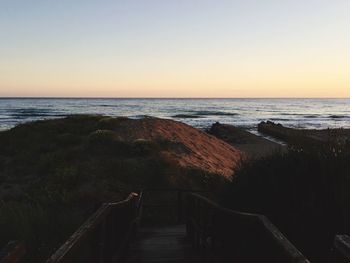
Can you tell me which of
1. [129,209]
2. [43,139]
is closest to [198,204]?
[129,209]

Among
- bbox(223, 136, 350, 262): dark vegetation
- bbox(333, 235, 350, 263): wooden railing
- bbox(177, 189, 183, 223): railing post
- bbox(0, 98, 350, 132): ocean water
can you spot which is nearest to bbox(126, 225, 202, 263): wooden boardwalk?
bbox(223, 136, 350, 262): dark vegetation

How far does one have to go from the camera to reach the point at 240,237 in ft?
17.3

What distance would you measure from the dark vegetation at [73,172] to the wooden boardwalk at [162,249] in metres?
1.35

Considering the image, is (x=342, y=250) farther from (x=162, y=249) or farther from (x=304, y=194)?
(x=162, y=249)

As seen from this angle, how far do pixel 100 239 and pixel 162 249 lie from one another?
3114 mm

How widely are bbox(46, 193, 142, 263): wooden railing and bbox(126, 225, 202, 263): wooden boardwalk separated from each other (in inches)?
15.7

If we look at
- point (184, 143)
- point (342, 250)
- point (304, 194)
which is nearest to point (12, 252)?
point (342, 250)

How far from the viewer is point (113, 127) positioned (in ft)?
75.0

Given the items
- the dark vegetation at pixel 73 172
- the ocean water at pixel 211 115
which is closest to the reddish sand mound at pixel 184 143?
the dark vegetation at pixel 73 172

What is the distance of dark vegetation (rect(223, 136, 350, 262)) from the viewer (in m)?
5.64

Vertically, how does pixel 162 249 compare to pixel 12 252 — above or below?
below

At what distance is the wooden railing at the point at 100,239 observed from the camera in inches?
143

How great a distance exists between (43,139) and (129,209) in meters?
12.6

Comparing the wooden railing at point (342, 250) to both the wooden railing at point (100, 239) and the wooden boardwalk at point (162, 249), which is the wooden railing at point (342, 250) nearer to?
the wooden railing at point (100, 239)
